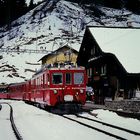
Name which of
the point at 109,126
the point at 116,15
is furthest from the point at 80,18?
the point at 109,126

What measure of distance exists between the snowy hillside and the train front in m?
78.0

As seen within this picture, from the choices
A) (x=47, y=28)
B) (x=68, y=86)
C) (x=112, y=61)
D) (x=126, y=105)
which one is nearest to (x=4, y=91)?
(x=112, y=61)

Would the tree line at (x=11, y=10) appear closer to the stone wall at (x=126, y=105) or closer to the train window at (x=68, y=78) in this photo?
the stone wall at (x=126, y=105)

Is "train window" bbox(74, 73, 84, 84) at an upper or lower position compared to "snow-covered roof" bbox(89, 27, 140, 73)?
lower

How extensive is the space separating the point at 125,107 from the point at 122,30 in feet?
69.0

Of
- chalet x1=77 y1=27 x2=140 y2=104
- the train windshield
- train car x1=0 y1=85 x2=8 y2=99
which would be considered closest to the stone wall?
chalet x1=77 y1=27 x2=140 y2=104

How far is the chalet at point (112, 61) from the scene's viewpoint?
36.5m

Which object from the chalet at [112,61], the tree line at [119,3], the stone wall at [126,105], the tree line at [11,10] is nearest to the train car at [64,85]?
the stone wall at [126,105]

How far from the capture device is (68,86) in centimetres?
2384

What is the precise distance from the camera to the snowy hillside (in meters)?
111

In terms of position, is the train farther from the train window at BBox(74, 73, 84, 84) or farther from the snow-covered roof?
the snow-covered roof

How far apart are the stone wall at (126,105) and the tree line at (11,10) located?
112288 mm

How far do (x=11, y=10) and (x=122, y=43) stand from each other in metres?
110

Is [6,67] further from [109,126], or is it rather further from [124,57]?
[109,126]
